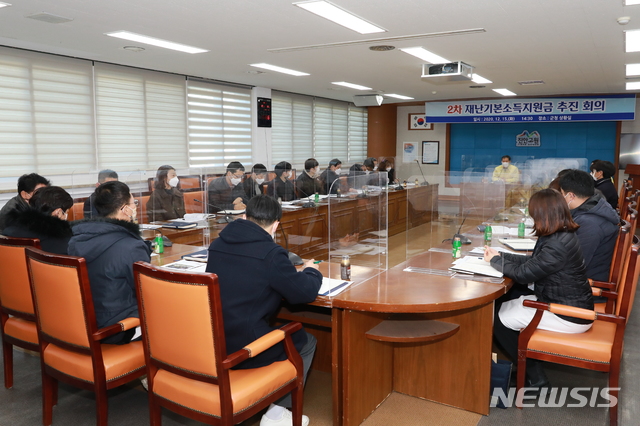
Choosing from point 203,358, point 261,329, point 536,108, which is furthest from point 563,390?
point 536,108

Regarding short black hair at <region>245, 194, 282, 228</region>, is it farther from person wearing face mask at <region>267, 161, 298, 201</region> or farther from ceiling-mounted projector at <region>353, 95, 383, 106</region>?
ceiling-mounted projector at <region>353, 95, 383, 106</region>

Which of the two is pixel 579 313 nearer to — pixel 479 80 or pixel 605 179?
pixel 605 179

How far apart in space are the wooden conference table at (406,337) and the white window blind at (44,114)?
4.53m

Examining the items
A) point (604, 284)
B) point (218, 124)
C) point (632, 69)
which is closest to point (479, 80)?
point (632, 69)

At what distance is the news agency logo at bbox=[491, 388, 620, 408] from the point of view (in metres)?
2.72

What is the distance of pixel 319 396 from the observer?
2.87 m

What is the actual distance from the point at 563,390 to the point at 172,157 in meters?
6.18

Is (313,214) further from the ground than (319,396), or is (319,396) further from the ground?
(313,214)

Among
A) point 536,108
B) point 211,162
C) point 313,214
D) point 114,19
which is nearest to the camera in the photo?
point 114,19

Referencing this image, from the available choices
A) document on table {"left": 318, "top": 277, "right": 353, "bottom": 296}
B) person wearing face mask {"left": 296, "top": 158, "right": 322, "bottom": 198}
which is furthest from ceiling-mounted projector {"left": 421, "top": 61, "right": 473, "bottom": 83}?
document on table {"left": 318, "top": 277, "right": 353, "bottom": 296}

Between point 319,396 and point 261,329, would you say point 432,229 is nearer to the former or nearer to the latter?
point 319,396

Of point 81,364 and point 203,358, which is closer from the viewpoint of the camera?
point 203,358

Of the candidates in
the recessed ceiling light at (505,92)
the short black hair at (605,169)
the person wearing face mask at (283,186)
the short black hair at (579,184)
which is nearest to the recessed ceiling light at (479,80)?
the recessed ceiling light at (505,92)

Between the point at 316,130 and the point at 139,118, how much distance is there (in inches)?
183
